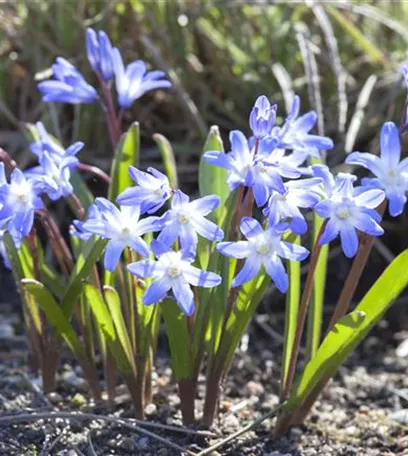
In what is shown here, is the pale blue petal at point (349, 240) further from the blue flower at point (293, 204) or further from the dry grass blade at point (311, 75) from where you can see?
the dry grass blade at point (311, 75)

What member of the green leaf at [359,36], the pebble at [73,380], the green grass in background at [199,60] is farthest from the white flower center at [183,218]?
the green leaf at [359,36]

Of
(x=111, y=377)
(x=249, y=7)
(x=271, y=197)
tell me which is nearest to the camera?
(x=271, y=197)

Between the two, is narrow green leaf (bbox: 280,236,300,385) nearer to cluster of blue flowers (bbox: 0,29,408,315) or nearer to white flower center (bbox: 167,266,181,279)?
cluster of blue flowers (bbox: 0,29,408,315)

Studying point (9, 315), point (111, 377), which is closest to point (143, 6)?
point (9, 315)

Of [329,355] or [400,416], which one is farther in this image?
[400,416]

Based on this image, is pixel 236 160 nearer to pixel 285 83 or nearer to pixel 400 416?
pixel 400 416

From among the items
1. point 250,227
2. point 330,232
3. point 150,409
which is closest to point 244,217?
point 250,227

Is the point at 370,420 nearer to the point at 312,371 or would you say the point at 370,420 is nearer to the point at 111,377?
the point at 312,371
